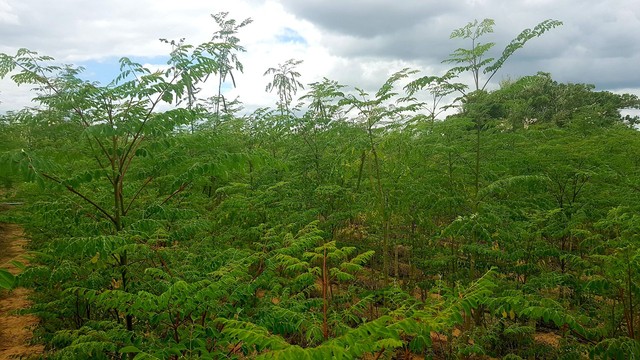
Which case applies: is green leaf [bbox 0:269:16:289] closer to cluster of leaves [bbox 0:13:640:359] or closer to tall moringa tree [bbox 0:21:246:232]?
cluster of leaves [bbox 0:13:640:359]

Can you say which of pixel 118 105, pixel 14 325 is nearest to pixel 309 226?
pixel 118 105

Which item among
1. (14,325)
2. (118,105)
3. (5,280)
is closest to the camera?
(5,280)

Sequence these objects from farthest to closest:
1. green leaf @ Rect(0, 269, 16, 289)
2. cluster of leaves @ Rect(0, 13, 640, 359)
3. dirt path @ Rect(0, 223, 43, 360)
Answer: dirt path @ Rect(0, 223, 43, 360) → cluster of leaves @ Rect(0, 13, 640, 359) → green leaf @ Rect(0, 269, 16, 289)

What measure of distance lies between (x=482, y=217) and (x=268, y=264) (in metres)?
2.87

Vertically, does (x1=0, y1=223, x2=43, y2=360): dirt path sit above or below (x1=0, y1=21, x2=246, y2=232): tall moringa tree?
below

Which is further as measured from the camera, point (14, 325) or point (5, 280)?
point (14, 325)

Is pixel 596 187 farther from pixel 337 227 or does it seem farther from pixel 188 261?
pixel 188 261

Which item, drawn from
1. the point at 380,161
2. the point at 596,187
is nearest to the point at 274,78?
the point at 380,161

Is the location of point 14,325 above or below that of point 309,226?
below

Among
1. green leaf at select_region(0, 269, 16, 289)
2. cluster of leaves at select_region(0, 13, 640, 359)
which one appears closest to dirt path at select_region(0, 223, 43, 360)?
cluster of leaves at select_region(0, 13, 640, 359)

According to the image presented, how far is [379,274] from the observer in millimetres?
8023

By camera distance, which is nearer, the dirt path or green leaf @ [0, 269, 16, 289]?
green leaf @ [0, 269, 16, 289]

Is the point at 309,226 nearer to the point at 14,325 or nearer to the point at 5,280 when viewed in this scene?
the point at 5,280

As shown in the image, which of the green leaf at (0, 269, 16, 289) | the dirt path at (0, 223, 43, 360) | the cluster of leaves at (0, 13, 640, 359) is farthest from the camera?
the dirt path at (0, 223, 43, 360)
